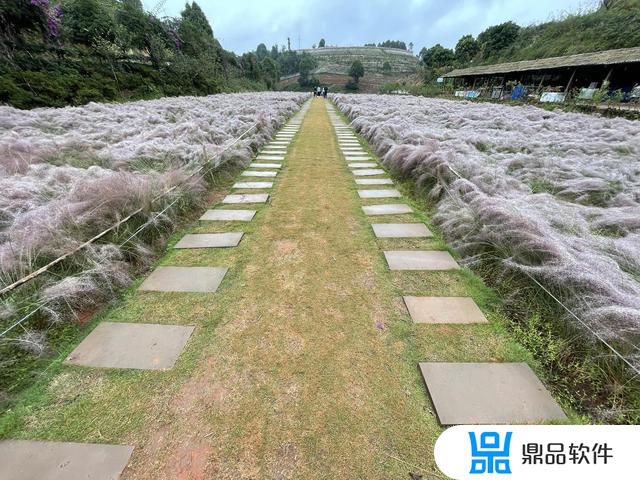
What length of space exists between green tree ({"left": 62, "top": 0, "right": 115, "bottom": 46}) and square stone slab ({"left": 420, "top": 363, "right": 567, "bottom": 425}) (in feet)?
64.3

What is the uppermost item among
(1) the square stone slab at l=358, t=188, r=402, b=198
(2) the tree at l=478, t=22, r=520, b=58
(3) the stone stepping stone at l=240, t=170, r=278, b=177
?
(2) the tree at l=478, t=22, r=520, b=58

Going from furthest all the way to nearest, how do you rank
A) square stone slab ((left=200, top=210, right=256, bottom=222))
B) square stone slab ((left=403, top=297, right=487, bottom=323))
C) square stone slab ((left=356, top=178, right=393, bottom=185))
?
square stone slab ((left=356, top=178, right=393, bottom=185)), square stone slab ((left=200, top=210, right=256, bottom=222)), square stone slab ((left=403, top=297, right=487, bottom=323))

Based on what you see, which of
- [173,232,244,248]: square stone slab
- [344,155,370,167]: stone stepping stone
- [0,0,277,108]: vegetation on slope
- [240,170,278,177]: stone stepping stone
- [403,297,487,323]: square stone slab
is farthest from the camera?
[0,0,277,108]: vegetation on slope

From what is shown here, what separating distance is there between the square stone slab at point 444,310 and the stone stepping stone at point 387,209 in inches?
64.8

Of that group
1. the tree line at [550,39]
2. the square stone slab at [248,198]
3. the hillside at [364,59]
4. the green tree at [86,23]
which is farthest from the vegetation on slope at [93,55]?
the hillside at [364,59]

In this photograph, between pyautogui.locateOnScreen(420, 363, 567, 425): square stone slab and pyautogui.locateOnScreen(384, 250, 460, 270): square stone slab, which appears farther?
pyautogui.locateOnScreen(384, 250, 460, 270): square stone slab

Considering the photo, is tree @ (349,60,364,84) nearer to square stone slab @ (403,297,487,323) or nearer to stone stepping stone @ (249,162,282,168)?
stone stepping stone @ (249,162,282,168)

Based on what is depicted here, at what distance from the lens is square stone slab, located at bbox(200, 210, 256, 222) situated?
338cm

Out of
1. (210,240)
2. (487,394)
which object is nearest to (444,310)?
(487,394)

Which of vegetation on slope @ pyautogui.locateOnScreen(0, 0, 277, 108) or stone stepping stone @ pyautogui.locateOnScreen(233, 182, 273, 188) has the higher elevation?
vegetation on slope @ pyautogui.locateOnScreen(0, 0, 277, 108)

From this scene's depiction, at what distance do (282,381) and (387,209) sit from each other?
8.77 feet

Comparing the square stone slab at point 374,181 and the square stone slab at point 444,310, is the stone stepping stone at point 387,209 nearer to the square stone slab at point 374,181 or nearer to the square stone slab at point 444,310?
the square stone slab at point 374,181

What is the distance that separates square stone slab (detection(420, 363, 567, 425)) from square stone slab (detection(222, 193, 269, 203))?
3039 mm

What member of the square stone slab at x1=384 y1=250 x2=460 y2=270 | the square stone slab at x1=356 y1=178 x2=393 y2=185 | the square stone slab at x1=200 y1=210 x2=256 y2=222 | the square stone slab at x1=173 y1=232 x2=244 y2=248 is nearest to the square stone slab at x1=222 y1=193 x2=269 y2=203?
the square stone slab at x1=200 y1=210 x2=256 y2=222
